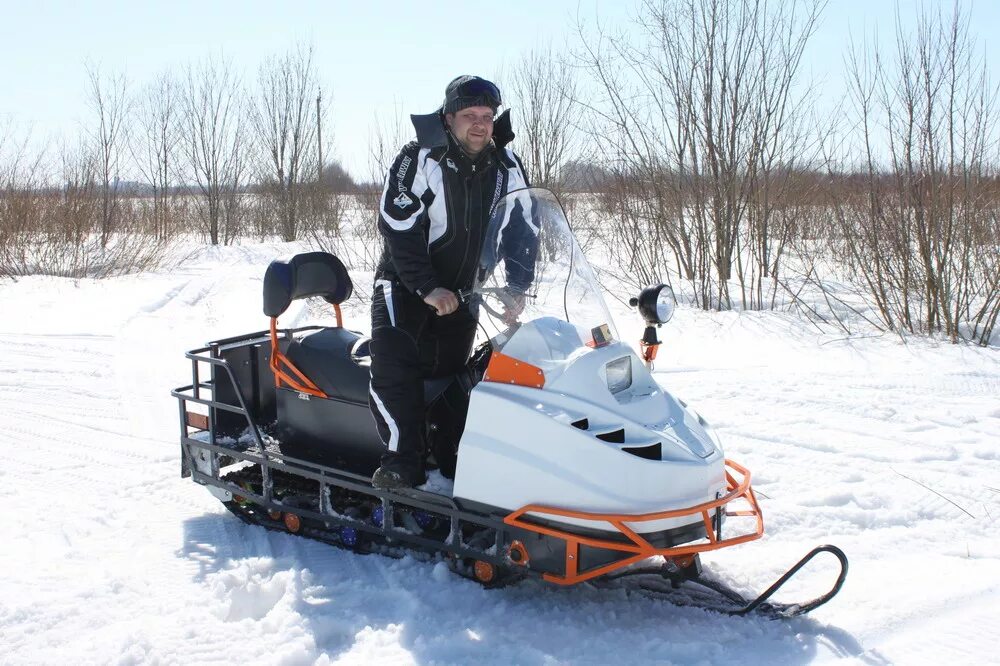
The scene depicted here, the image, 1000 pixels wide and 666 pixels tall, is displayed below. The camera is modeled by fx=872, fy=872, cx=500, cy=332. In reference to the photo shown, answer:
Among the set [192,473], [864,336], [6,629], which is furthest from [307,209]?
[6,629]

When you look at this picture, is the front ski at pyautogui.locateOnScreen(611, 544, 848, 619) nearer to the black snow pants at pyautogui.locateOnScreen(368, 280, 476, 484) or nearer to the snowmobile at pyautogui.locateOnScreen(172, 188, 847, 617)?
the snowmobile at pyautogui.locateOnScreen(172, 188, 847, 617)

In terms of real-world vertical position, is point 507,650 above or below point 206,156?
below

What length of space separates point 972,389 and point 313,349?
4401 millimetres

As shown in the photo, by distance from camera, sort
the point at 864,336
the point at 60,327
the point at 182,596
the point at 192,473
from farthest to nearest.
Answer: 1. the point at 60,327
2. the point at 864,336
3. the point at 192,473
4. the point at 182,596

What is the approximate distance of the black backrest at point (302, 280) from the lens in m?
3.92

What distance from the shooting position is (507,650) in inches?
111

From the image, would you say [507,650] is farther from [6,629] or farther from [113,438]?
[113,438]

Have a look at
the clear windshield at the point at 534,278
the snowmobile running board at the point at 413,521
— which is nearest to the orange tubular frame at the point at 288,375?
the snowmobile running board at the point at 413,521

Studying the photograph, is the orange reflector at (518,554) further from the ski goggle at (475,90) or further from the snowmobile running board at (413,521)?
the ski goggle at (475,90)

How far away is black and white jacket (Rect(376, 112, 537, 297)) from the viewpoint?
336 cm

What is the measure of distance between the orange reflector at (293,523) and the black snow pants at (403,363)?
29.7 inches

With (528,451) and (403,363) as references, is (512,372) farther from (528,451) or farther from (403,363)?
(403,363)

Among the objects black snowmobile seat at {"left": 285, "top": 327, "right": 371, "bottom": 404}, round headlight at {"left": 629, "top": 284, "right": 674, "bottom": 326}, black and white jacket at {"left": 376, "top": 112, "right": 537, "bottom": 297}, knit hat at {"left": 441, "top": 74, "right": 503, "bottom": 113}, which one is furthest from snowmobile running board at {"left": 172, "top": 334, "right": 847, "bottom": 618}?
knit hat at {"left": 441, "top": 74, "right": 503, "bottom": 113}

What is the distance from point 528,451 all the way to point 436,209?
1.05 metres
